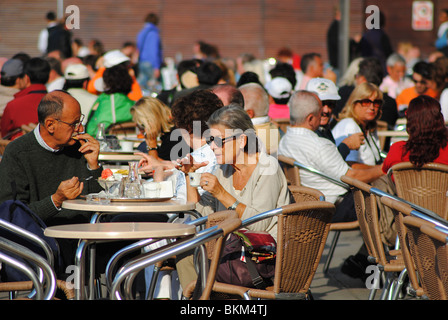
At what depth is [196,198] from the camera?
13.8 ft

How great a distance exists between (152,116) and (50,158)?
5.36ft

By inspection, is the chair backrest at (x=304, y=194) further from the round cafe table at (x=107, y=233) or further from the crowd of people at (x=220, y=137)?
the round cafe table at (x=107, y=233)

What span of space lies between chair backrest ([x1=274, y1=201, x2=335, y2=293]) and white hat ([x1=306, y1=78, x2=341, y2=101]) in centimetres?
293

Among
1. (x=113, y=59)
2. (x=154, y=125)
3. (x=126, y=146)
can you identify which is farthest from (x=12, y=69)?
(x=154, y=125)

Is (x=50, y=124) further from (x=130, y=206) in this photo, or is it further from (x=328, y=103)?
(x=328, y=103)

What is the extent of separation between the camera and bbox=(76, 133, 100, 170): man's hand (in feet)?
14.0

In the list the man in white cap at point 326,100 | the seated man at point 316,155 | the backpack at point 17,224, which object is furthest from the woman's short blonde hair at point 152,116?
the backpack at point 17,224

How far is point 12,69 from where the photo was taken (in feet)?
27.0

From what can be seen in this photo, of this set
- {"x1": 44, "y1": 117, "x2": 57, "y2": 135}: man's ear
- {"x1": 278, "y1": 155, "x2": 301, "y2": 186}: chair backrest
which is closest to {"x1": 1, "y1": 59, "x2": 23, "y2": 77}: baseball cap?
{"x1": 278, "y1": 155, "x2": 301, "y2": 186}: chair backrest

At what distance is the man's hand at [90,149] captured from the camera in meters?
4.27

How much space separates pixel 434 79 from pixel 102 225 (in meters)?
6.53

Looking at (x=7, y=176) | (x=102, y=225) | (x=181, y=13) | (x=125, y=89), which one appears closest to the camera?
(x=102, y=225)
